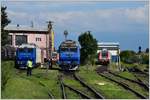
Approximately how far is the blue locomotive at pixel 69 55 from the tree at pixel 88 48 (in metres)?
18.0

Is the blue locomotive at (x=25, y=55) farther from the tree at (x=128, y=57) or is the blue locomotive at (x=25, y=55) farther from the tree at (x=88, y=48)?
the tree at (x=128, y=57)

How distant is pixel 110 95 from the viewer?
2389cm

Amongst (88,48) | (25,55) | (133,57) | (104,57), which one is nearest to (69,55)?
(25,55)

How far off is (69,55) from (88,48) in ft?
65.8

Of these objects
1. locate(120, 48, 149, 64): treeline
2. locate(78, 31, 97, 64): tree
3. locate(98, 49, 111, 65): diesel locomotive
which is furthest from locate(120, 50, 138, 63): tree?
locate(78, 31, 97, 64): tree

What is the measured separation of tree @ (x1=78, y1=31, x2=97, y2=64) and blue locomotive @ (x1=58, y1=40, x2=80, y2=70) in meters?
18.0

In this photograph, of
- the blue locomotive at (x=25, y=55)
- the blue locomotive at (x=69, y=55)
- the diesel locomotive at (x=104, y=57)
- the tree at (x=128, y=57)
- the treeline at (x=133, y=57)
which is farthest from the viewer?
the tree at (x=128, y=57)

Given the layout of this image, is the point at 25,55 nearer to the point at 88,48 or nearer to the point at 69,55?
the point at 69,55

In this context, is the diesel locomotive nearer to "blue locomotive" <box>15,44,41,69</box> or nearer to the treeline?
the treeline

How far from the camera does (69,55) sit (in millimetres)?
49156

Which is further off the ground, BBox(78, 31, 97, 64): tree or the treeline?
BBox(78, 31, 97, 64): tree

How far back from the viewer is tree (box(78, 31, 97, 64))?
6819 cm

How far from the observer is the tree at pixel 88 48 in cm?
6819

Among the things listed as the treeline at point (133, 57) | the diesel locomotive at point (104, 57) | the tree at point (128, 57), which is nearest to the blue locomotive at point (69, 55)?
the diesel locomotive at point (104, 57)
